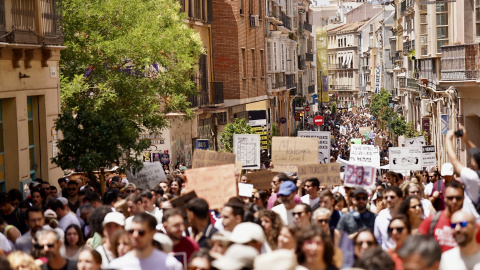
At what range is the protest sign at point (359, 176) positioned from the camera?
16328 millimetres

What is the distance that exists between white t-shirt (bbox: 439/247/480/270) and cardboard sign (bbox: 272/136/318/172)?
12456 millimetres

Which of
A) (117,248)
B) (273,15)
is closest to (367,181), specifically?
(117,248)

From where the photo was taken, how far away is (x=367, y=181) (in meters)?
16.3

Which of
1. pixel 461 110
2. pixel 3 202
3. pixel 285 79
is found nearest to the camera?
pixel 3 202

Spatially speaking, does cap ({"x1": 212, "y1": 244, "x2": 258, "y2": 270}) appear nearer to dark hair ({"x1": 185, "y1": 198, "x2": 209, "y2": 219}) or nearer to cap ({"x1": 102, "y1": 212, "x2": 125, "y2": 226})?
cap ({"x1": 102, "y1": 212, "x2": 125, "y2": 226})

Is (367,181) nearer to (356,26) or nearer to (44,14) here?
(44,14)

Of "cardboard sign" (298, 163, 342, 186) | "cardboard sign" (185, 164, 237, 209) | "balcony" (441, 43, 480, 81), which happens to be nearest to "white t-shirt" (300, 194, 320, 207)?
"cardboard sign" (185, 164, 237, 209)

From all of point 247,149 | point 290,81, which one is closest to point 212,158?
point 247,149

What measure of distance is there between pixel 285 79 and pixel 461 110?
28.4 m

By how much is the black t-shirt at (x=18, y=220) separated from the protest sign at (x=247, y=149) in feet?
31.5

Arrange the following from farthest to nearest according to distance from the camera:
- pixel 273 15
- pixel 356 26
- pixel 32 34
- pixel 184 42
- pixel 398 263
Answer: pixel 356 26 → pixel 273 15 → pixel 184 42 → pixel 32 34 → pixel 398 263

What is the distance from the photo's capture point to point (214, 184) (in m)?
12.9

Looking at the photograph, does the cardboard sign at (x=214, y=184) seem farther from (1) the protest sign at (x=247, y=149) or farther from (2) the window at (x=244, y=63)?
(2) the window at (x=244, y=63)

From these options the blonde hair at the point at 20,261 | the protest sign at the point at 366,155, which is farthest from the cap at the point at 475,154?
the protest sign at the point at 366,155
